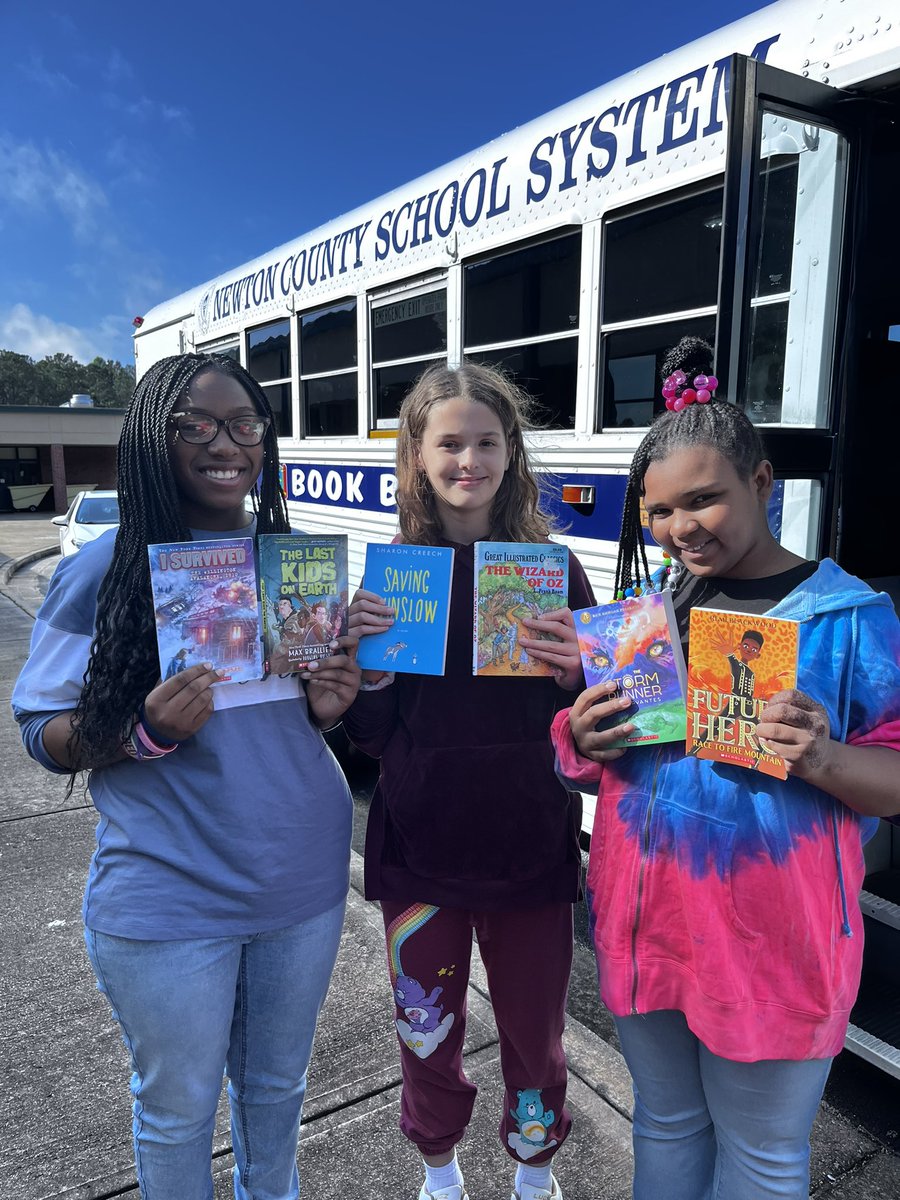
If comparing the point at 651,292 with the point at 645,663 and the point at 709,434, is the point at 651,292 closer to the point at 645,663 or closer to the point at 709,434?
the point at 709,434

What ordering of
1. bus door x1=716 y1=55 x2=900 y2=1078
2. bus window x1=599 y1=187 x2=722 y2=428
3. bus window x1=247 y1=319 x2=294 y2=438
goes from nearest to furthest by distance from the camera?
1. bus door x1=716 y1=55 x2=900 y2=1078
2. bus window x1=599 y1=187 x2=722 y2=428
3. bus window x1=247 y1=319 x2=294 y2=438

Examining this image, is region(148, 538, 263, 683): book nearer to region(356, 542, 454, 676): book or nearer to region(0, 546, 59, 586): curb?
region(356, 542, 454, 676): book

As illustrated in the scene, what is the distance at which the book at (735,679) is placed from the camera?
124cm

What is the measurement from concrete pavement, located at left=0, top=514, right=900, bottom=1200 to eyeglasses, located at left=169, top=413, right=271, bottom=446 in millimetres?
1827

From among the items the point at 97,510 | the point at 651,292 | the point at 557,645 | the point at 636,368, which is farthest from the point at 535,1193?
the point at 97,510

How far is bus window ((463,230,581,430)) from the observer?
3406mm

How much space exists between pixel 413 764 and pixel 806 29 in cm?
236

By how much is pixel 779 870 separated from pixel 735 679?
11.9 inches

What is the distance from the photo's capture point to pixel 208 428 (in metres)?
1.48

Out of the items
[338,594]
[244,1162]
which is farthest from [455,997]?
[338,594]

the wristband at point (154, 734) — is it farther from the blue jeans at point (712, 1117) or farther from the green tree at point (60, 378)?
the green tree at point (60, 378)

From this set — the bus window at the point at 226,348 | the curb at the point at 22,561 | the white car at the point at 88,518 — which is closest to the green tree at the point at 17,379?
the curb at the point at 22,561

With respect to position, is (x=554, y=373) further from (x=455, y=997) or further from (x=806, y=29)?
(x=455, y=997)

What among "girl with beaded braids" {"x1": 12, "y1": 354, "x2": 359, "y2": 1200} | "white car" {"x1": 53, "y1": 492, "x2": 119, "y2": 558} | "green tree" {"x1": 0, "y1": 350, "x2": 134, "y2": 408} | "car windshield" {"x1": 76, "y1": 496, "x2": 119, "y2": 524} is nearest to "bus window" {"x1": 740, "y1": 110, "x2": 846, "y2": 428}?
"girl with beaded braids" {"x1": 12, "y1": 354, "x2": 359, "y2": 1200}
